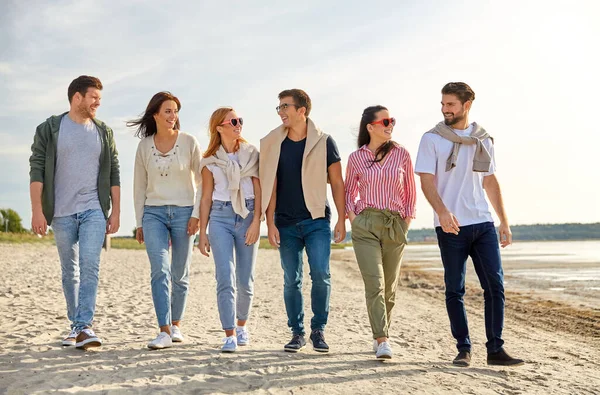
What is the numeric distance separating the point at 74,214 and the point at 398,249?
2.93 m

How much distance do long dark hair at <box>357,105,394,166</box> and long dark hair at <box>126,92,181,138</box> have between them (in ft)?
5.69

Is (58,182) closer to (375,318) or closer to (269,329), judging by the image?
(375,318)

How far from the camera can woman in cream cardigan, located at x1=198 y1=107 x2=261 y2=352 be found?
5504 mm

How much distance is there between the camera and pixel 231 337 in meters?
5.59

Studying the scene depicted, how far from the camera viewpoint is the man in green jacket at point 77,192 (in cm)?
553

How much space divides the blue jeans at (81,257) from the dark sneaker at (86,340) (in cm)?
6

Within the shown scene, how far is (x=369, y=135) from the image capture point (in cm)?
565

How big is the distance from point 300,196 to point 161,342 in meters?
1.84

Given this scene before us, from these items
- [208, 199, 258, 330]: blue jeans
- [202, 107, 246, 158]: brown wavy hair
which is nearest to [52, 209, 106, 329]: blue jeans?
[208, 199, 258, 330]: blue jeans

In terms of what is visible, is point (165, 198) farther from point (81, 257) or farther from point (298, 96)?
point (298, 96)

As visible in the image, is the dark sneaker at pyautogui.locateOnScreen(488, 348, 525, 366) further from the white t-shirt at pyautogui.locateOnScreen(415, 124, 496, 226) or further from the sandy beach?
the white t-shirt at pyautogui.locateOnScreen(415, 124, 496, 226)

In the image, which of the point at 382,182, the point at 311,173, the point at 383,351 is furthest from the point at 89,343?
the point at 382,182

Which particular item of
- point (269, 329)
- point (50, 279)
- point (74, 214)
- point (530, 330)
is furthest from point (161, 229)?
point (50, 279)

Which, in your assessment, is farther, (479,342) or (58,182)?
(479,342)
